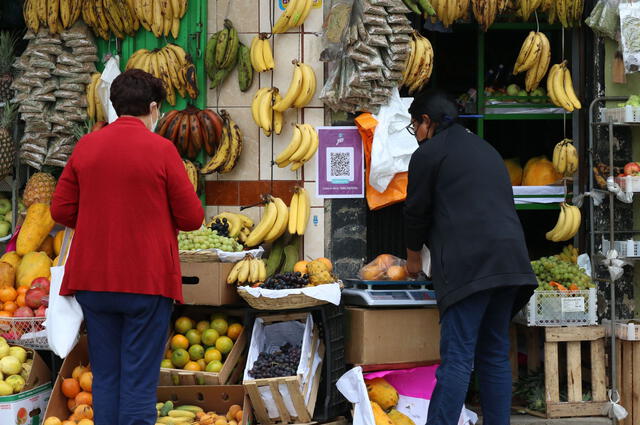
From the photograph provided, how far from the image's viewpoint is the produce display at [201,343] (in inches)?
214

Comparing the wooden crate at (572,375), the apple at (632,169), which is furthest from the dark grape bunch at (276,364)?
the apple at (632,169)

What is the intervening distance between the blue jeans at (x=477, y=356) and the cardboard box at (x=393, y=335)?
2.49 ft

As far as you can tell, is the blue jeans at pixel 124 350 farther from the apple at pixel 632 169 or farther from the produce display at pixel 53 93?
the apple at pixel 632 169

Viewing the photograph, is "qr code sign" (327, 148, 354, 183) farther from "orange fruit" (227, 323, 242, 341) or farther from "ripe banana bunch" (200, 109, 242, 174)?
"orange fruit" (227, 323, 242, 341)

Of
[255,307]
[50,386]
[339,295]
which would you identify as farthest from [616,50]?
[50,386]

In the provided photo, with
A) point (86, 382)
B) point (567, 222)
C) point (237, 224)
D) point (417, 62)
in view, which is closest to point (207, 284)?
point (237, 224)

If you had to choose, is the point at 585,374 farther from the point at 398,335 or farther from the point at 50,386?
the point at 50,386

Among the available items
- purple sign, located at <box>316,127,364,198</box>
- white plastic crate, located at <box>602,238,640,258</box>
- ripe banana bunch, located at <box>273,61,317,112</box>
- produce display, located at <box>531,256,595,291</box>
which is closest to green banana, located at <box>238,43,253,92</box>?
ripe banana bunch, located at <box>273,61,317,112</box>

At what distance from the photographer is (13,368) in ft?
17.0

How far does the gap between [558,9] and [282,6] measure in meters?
2.05

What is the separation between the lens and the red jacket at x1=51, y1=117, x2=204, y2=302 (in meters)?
3.84

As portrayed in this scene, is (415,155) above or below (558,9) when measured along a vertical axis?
below

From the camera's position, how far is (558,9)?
6309mm

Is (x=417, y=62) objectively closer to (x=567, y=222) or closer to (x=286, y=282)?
(x=567, y=222)
